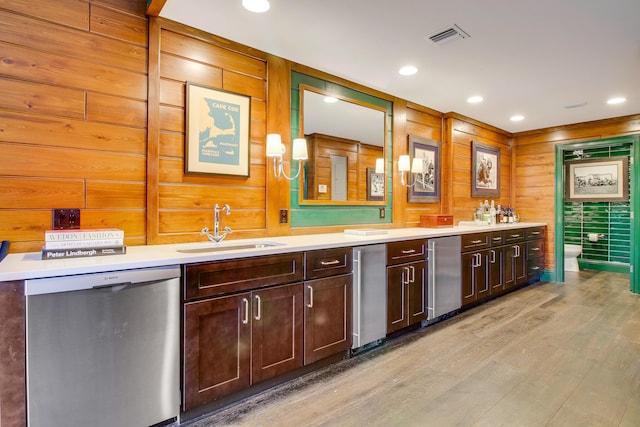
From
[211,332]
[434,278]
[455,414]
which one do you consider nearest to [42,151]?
[211,332]

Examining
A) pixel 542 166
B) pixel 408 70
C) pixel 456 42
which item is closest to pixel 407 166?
pixel 408 70

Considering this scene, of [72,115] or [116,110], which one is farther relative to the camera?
[116,110]

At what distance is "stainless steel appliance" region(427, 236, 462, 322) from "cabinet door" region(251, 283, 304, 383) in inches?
59.3

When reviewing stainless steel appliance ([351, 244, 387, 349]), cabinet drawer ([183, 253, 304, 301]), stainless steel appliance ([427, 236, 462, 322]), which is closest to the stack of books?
cabinet drawer ([183, 253, 304, 301])

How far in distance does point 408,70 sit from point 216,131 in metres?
1.81

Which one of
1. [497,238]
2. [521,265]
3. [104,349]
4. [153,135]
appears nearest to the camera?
[104,349]

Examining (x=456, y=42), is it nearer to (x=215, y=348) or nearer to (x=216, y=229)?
(x=216, y=229)

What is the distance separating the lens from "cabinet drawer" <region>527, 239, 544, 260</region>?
4.74 meters

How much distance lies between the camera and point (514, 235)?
173 inches

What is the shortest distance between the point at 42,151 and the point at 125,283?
0.94 meters

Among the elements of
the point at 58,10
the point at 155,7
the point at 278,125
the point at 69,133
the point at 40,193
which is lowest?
the point at 40,193

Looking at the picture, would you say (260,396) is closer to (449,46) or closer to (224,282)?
(224,282)

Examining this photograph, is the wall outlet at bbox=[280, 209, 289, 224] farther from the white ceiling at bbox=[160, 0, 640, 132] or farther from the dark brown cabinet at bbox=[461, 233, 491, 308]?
the dark brown cabinet at bbox=[461, 233, 491, 308]

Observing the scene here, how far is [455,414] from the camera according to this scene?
186 centimetres
